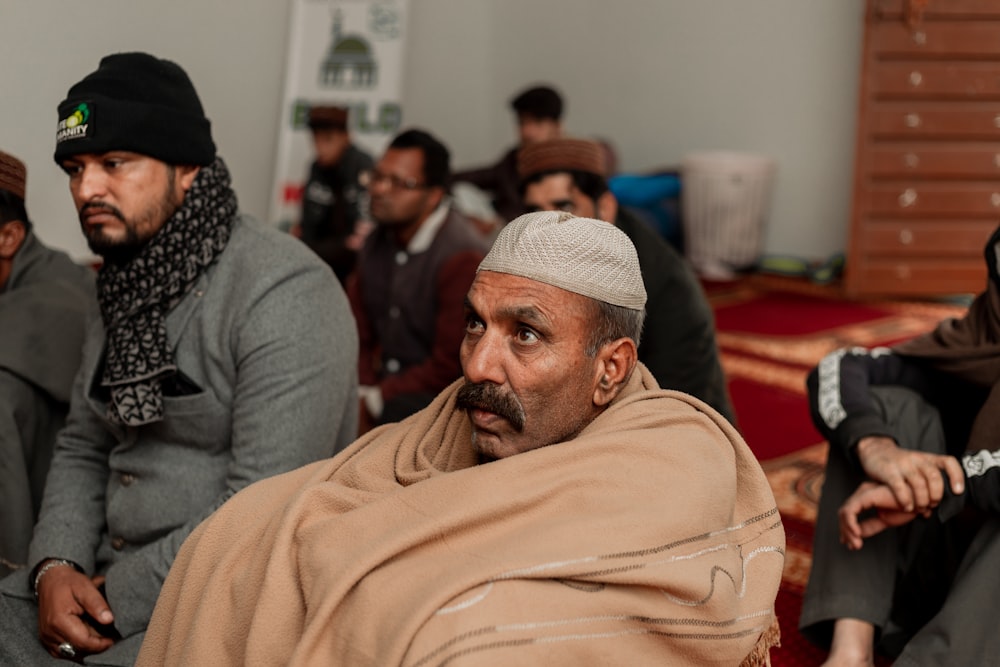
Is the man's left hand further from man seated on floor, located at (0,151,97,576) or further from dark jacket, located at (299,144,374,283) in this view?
dark jacket, located at (299,144,374,283)

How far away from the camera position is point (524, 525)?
137 centimetres

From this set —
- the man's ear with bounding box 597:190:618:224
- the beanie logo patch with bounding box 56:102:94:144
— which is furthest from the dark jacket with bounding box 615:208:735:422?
the beanie logo patch with bounding box 56:102:94:144

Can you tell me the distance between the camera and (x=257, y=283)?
1979 millimetres

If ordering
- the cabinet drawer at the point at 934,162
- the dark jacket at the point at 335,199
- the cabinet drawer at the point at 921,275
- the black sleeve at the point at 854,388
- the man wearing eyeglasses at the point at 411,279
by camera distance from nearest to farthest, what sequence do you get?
the black sleeve at the point at 854,388 < the man wearing eyeglasses at the point at 411,279 < the dark jacket at the point at 335,199 < the cabinet drawer at the point at 934,162 < the cabinet drawer at the point at 921,275

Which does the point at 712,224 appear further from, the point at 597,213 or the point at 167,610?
the point at 167,610

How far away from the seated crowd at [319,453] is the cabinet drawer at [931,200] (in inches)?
144

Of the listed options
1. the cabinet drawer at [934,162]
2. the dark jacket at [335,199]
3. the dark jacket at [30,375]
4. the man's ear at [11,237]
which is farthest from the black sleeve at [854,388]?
the cabinet drawer at [934,162]

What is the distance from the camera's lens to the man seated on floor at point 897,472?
6.94ft

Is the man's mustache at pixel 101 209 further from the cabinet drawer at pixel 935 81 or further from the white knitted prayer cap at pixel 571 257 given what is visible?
the cabinet drawer at pixel 935 81

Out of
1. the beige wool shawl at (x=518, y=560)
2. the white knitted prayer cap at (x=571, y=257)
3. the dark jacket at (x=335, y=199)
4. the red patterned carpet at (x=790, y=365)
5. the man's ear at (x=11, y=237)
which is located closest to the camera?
the beige wool shawl at (x=518, y=560)

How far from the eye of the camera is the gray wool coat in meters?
1.93

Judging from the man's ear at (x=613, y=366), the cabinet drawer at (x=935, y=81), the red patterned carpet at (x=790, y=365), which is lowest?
the red patterned carpet at (x=790, y=365)

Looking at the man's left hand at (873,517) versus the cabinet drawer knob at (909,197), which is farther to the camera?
the cabinet drawer knob at (909,197)

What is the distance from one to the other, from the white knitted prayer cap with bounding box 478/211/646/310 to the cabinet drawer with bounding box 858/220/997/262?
16.8 feet
